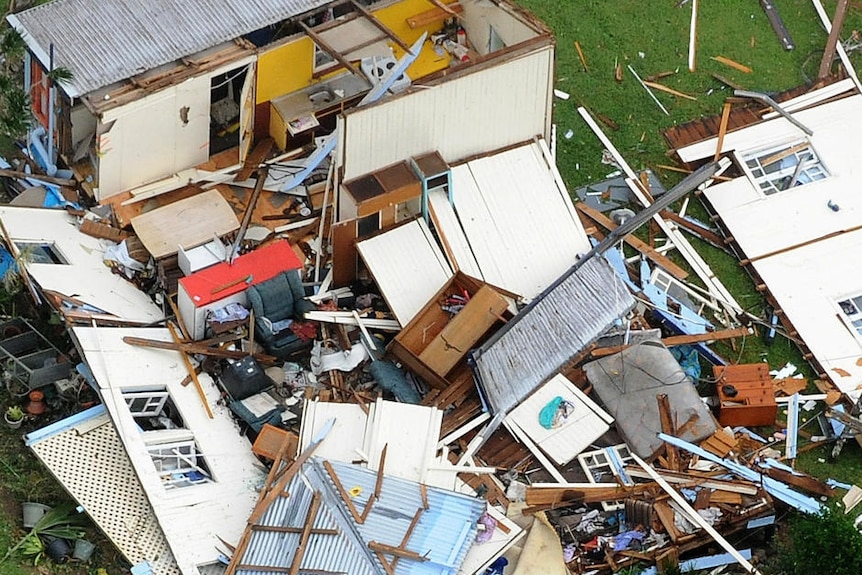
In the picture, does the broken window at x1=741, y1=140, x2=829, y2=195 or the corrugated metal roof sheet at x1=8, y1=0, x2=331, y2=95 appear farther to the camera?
the broken window at x1=741, y1=140, x2=829, y2=195

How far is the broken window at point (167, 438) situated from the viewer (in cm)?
2266

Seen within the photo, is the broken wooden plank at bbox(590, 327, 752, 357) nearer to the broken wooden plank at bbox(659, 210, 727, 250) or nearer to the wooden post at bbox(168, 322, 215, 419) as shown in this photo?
the broken wooden plank at bbox(659, 210, 727, 250)

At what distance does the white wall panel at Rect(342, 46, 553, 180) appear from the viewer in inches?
966

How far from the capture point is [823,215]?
27406 millimetres

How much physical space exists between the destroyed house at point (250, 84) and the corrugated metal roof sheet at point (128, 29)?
3 cm

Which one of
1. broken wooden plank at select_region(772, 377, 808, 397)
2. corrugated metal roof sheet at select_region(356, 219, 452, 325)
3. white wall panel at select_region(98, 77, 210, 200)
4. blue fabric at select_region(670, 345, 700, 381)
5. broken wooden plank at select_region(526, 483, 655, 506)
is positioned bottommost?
broken wooden plank at select_region(526, 483, 655, 506)

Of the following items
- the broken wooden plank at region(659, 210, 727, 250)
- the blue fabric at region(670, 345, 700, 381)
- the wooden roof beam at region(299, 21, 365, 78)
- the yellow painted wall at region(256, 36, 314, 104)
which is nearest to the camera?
the blue fabric at region(670, 345, 700, 381)

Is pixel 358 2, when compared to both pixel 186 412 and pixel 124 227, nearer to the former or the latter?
pixel 124 227

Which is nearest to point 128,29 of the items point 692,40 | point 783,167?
point 692,40

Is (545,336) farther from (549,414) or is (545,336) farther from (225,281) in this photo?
(225,281)

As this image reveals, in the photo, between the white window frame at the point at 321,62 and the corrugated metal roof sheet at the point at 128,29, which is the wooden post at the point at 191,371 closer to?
the corrugated metal roof sheet at the point at 128,29

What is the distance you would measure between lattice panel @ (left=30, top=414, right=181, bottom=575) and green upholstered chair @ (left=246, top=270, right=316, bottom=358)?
9.95 feet

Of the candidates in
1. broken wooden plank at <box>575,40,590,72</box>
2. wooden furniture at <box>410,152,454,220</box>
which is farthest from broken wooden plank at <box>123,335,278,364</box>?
broken wooden plank at <box>575,40,590,72</box>

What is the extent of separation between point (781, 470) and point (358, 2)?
38.5ft
